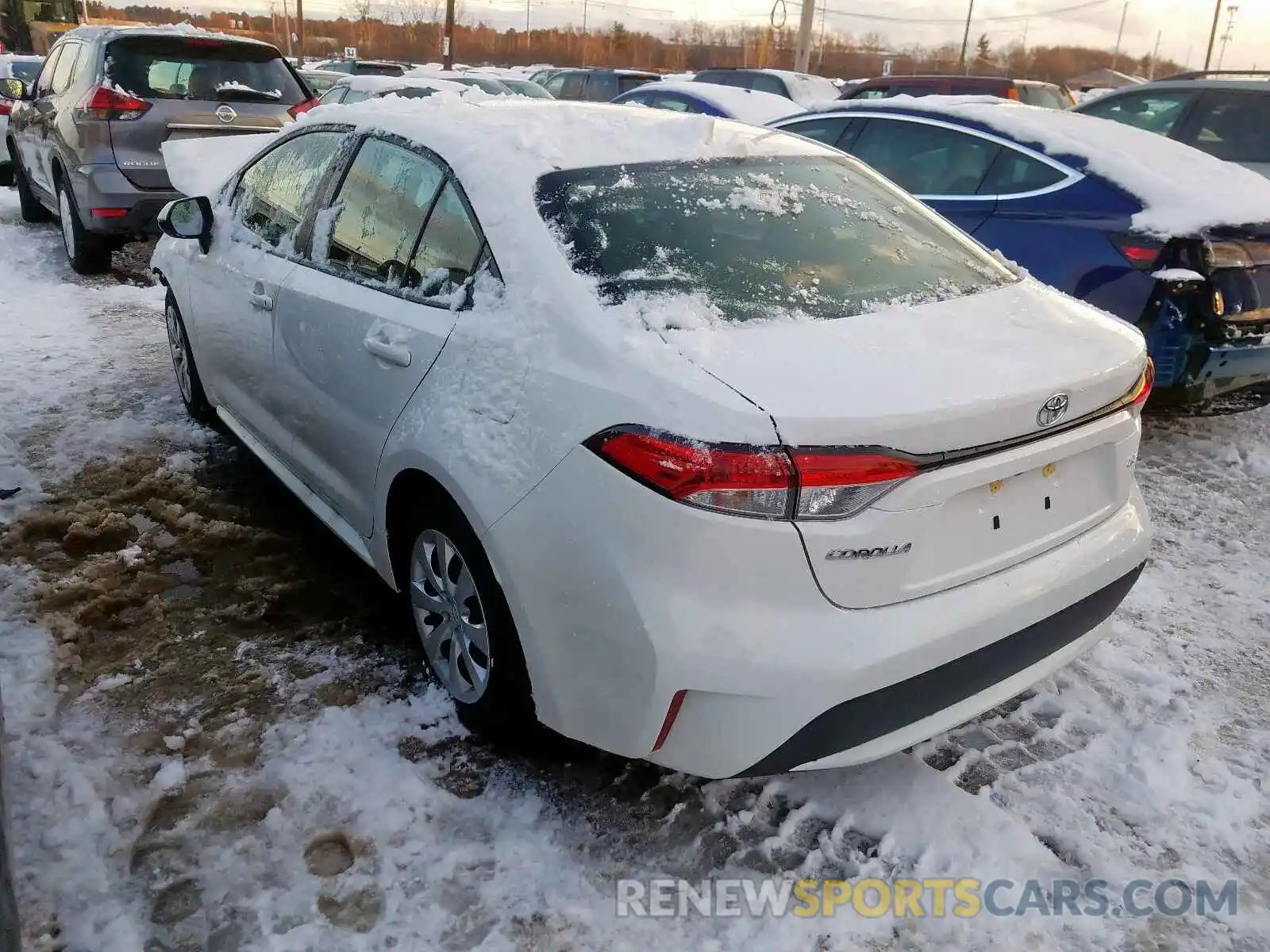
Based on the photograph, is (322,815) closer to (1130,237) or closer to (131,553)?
(131,553)

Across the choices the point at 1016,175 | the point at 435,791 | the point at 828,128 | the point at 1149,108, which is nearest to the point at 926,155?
the point at 1016,175

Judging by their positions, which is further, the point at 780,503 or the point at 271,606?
the point at 271,606

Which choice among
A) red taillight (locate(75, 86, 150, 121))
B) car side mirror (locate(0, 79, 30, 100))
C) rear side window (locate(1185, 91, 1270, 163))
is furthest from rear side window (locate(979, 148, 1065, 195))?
car side mirror (locate(0, 79, 30, 100))

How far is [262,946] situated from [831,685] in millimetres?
1309

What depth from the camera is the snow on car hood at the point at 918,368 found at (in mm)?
1961

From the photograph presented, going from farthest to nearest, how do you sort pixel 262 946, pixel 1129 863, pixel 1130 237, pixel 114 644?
pixel 1130 237, pixel 114 644, pixel 1129 863, pixel 262 946

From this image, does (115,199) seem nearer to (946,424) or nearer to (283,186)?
(283,186)

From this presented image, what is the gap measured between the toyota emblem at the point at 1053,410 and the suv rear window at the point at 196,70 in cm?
718

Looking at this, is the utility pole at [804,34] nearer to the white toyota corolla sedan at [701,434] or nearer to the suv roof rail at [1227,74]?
the suv roof rail at [1227,74]

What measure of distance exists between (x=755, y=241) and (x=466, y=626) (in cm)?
128

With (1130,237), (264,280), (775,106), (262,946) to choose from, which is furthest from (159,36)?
(262,946)

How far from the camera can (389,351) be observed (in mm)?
2707

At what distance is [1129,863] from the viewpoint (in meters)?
2.39

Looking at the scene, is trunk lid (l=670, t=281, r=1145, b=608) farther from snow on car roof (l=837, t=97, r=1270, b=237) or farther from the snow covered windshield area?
snow on car roof (l=837, t=97, r=1270, b=237)
